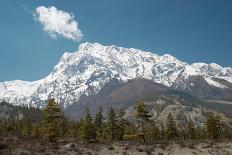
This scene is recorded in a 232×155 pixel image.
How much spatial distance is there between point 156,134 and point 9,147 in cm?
11079

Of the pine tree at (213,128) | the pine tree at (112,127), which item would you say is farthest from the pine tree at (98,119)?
the pine tree at (213,128)

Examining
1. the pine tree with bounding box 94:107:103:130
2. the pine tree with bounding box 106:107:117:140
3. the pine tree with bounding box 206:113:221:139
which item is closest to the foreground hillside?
the pine tree with bounding box 106:107:117:140

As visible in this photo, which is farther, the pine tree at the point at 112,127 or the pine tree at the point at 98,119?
the pine tree at the point at 98,119

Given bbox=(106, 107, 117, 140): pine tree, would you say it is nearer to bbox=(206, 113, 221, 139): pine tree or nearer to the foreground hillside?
bbox=(206, 113, 221, 139): pine tree

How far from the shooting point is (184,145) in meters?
57.6

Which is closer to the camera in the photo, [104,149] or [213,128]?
[104,149]

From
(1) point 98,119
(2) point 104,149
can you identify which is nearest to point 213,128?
(1) point 98,119

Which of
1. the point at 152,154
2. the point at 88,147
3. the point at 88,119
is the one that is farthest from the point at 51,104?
the point at 152,154

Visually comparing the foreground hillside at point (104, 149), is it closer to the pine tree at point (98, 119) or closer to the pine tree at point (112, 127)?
the pine tree at point (112, 127)

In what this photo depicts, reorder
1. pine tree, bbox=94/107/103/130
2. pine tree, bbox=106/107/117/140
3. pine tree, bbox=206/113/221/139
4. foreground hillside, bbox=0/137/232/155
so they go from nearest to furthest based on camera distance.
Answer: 1. foreground hillside, bbox=0/137/232/155
2. pine tree, bbox=106/107/117/140
3. pine tree, bbox=206/113/221/139
4. pine tree, bbox=94/107/103/130

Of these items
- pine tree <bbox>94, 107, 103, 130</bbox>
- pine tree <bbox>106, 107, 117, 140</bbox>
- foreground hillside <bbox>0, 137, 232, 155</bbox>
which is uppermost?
pine tree <bbox>94, 107, 103, 130</bbox>

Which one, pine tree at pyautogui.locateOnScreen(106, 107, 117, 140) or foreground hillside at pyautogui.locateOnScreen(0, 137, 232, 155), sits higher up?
pine tree at pyautogui.locateOnScreen(106, 107, 117, 140)

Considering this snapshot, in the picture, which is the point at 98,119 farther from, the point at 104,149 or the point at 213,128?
the point at 104,149

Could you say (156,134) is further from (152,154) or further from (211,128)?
(152,154)
